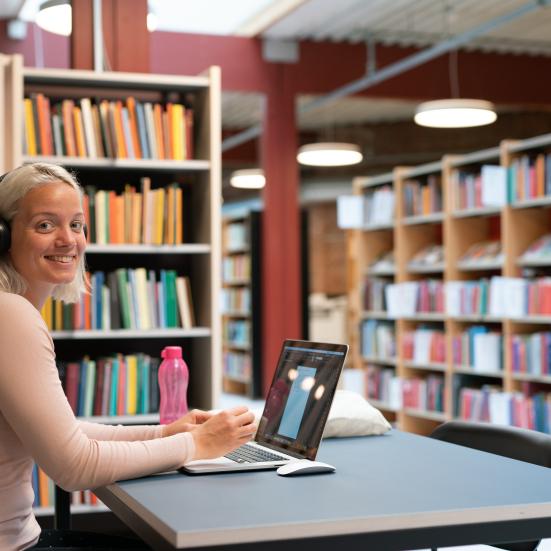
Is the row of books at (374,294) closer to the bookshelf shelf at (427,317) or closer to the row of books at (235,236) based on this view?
the bookshelf shelf at (427,317)

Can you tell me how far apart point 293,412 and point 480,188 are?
16.6 ft

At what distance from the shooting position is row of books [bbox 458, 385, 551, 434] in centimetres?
621

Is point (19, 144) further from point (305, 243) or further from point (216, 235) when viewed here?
point (305, 243)

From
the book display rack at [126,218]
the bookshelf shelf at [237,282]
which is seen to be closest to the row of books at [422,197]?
the book display rack at [126,218]

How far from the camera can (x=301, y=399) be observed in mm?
2064

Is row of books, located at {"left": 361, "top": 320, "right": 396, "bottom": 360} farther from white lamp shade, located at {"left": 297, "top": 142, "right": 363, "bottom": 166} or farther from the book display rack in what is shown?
the book display rack

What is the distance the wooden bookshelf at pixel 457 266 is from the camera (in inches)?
255

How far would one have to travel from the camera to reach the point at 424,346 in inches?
296

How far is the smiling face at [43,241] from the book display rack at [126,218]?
232 centimetres

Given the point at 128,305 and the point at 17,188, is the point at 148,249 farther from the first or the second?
the point at 17,188

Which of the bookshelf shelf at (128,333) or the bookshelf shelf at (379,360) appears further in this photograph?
the bookshelf shelf at (379,360)

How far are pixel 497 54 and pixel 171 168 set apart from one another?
6.49 meters

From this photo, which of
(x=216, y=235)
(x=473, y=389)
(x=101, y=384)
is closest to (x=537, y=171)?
(x=473, y=389)

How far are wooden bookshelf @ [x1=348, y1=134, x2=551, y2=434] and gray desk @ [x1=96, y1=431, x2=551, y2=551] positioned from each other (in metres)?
4.63
